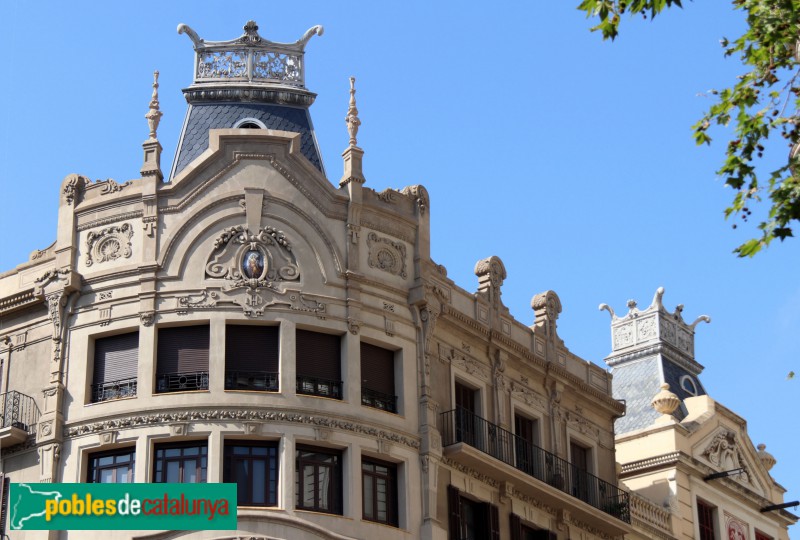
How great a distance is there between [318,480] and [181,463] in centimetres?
325

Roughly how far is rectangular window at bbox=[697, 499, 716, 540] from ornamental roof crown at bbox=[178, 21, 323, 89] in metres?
19.6

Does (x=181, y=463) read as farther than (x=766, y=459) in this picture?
No

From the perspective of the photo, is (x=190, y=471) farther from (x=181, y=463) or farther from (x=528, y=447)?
(x=528, y=447)

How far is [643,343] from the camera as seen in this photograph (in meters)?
64.9

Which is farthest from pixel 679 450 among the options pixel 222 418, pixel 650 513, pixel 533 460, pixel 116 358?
pixel 116 358

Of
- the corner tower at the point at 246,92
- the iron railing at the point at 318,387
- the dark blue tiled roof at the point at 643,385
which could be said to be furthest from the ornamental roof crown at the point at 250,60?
the dark blue tiled roof at the point at 643,385

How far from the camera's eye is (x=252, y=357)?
4419 centimetres

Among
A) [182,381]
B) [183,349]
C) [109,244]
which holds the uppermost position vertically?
[109,244]

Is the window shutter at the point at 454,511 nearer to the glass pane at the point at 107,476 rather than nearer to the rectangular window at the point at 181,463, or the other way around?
the rectangular window at the point at 181,463

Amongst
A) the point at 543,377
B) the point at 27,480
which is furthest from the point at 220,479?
the point at 543,377

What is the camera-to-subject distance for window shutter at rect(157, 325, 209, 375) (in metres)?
43.9

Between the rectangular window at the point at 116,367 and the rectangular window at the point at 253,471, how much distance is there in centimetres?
294

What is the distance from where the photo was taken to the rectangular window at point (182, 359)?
43750 mm

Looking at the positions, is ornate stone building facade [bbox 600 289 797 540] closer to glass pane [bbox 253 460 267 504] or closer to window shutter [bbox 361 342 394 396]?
window shutter [bbox 361 342 394 396]
